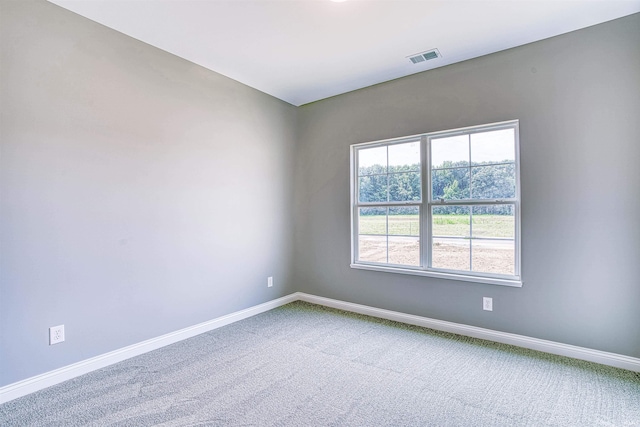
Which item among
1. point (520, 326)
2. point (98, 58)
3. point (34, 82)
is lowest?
point (520, 326)

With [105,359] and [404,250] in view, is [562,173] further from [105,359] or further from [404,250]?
[105,359]

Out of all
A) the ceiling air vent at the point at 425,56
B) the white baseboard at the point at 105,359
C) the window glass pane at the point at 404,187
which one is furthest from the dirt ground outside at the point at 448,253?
the ceiling air vent at the point at 425,56

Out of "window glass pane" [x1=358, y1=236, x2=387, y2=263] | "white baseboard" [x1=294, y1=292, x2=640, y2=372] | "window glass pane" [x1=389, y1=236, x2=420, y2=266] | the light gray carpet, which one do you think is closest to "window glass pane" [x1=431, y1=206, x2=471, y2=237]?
"window glass pane" [x1=389, y1=236, x2=420, y2=266]

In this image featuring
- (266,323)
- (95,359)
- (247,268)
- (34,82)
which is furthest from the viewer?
(247,268)

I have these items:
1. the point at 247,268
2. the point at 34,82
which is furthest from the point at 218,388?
the point at 34,82

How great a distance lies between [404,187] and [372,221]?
0.56 meters

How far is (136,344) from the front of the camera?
2668 mm

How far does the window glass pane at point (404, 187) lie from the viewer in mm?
3416

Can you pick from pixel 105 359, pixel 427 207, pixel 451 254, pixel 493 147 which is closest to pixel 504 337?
pixel 451 254

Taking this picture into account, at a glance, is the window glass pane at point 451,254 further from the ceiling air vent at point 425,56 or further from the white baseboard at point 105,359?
the white baseboard at point 105,359

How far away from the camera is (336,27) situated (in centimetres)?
252

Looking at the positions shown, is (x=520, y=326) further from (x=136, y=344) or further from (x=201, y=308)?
(x=136, y=344)

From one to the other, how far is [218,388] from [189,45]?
2800 millimetres

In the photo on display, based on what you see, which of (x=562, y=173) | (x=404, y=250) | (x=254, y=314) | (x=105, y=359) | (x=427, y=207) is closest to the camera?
(x=105, y=359)
